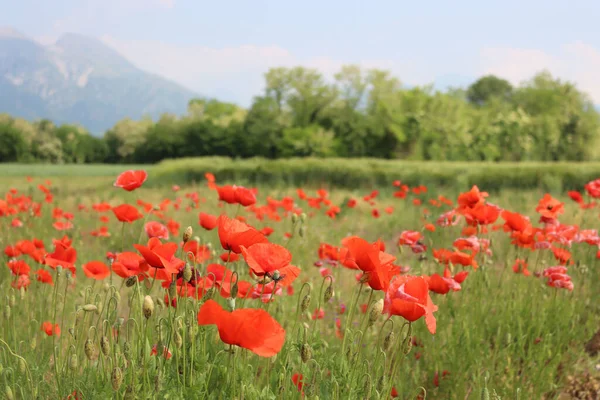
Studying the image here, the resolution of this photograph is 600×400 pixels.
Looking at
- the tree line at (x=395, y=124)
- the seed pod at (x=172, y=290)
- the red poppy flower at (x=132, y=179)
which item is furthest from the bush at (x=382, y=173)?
the tree line at (x=395, y=124)

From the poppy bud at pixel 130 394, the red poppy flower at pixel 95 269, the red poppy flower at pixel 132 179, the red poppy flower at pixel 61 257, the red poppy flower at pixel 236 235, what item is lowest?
the poppy bud at pixel 130 394

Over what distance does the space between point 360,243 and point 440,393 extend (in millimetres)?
1845

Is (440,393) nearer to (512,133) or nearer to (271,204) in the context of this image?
(271,204)

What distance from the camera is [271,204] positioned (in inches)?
222

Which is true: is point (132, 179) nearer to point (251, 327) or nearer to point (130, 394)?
point (130, 394)

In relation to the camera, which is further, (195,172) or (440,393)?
(195,172)

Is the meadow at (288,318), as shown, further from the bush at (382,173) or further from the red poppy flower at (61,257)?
the bush at (382,173)

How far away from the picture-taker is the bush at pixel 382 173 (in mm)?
14195

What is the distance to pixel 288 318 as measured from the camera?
3.46 m

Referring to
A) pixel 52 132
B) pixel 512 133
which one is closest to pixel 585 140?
pixel 512 133

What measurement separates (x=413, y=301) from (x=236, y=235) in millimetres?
582

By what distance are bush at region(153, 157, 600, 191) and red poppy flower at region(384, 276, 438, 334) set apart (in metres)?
12.5

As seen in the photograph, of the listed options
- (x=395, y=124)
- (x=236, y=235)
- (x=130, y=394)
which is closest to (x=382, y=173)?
(x=236, y=235)

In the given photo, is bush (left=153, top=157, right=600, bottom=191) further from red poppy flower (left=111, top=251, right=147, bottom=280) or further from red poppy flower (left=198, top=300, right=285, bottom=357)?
red poppy flower (left=198, top=300, right=285, bottom=357)
